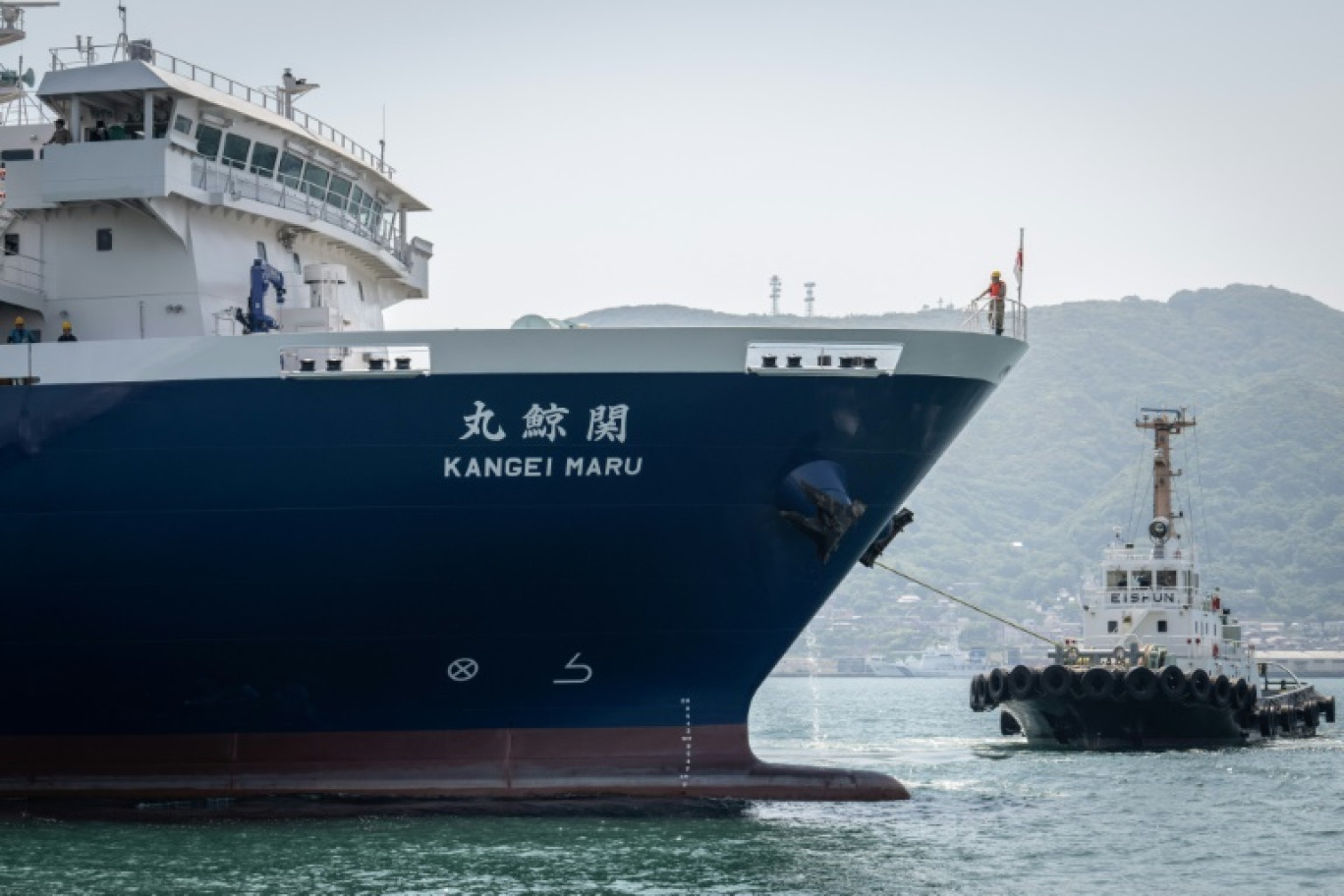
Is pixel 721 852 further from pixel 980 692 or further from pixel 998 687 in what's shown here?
pixel 980 692

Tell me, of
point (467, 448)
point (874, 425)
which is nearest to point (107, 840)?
point (467, 448)

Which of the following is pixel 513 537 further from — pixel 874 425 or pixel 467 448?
pixel 874 425

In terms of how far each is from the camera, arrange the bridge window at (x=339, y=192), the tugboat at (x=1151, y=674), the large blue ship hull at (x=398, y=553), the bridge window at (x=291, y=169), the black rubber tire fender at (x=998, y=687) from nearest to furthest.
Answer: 1. the large blue ship hull at (x=398, y=553)
2. the bridge window at (x=291, y=169)
3. the bridge window at (x=339, y=192)
4. the tugboat at (x=1151, y=674)
5. the black rubber tire fender at (x=998, y=687)

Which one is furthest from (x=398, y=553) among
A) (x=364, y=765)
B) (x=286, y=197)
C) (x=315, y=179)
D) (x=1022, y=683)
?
(x=1022, y=683)

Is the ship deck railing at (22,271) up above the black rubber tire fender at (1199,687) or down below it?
above

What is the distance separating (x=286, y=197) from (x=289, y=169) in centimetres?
58

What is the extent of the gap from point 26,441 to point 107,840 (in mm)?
5092

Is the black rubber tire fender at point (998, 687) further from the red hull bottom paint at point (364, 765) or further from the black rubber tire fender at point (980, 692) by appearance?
the red hull bottom paint at point (364, 765)

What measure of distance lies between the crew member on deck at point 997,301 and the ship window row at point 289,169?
33.7 feet

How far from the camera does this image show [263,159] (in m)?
29.1

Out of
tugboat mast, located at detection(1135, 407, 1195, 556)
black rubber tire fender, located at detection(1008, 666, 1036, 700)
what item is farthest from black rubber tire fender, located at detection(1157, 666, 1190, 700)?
tugboat mast, located at detection(1135, 407, 1195, 556)

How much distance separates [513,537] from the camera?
25.5 metres

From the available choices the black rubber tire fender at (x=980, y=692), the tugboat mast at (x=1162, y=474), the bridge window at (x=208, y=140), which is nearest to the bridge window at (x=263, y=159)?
the bridge window at (x=208, y=140)

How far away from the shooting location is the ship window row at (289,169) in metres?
28.1
